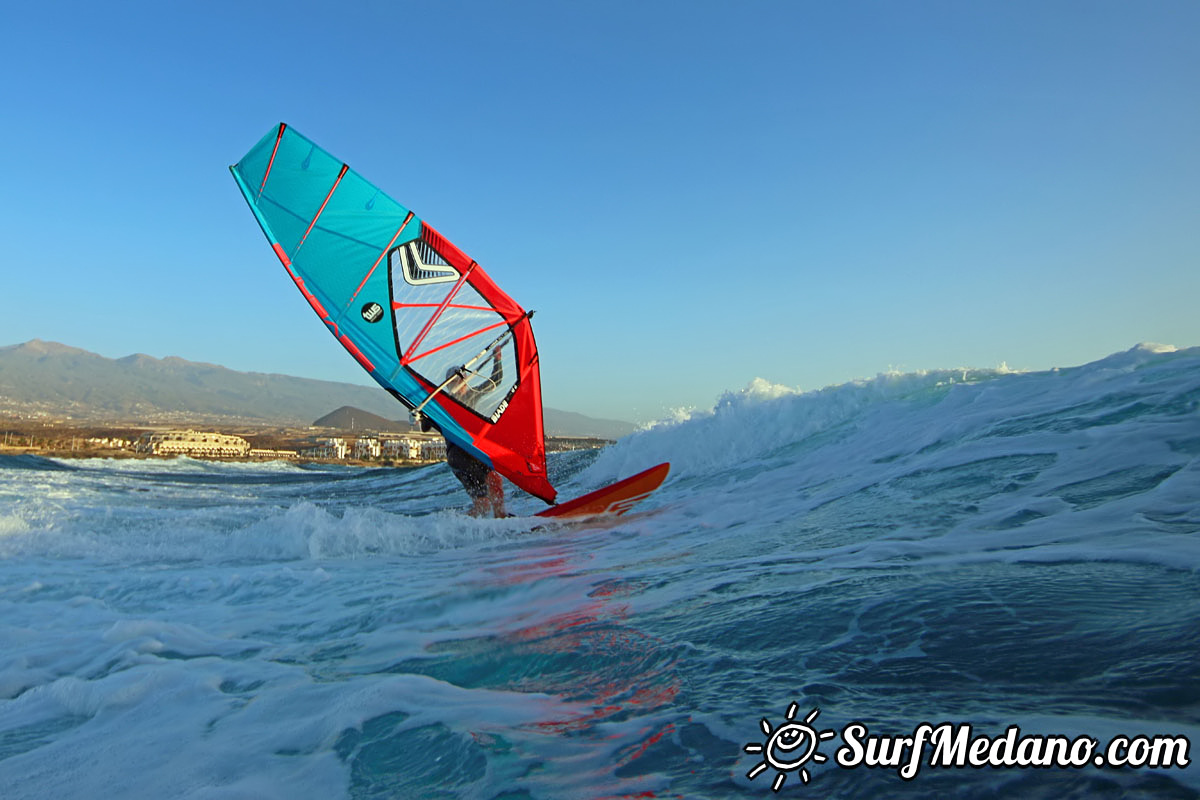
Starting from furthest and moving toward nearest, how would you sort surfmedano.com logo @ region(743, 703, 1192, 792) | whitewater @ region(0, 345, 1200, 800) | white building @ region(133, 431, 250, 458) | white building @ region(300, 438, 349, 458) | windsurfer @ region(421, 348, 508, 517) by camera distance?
1. white building @ region(300, 438, 349, 458)
2. white building @ region(133, 431, 250, 458)
3. windsurfer @ region(421, 348, 508, 517)
4. whitewater @ region(0, 345, 1200, 800)
5. surfmedano.com logo @ region(743, 703, 1192, 792)

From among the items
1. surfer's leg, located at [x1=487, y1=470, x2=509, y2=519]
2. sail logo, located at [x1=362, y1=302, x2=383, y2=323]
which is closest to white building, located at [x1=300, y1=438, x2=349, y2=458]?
sail logo, located at [x1=362, y1=302, x2=383, y2=323]

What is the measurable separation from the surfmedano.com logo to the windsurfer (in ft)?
22.1

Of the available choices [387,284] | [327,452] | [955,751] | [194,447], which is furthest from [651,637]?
[194,447]

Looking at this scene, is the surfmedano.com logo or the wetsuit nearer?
the surfmedano.com logo

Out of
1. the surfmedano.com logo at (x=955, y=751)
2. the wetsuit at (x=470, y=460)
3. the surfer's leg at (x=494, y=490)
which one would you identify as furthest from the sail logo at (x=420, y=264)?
the surfmedano.com logo at (x=955, y=751)

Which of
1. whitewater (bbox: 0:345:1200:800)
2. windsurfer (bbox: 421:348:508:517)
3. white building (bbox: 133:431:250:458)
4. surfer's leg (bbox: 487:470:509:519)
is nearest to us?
whitewater (bbox: 0:345:1200:800)

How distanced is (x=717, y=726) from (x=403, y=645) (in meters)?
1.66

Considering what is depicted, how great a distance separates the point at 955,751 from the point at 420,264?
7.82 meters

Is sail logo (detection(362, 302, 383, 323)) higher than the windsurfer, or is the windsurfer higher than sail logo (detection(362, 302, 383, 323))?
sail logo (detection(362, 302, 383, 323))

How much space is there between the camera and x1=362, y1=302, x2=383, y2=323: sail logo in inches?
323

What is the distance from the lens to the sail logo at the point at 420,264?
8.38m

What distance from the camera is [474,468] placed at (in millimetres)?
8422

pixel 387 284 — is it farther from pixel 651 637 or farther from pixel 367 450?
pixel 367 450

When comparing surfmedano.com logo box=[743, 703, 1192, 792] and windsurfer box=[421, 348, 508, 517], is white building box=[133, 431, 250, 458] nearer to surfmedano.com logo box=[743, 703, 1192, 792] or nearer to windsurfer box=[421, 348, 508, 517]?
windsurfer box=[421, 348, 508, 517]
